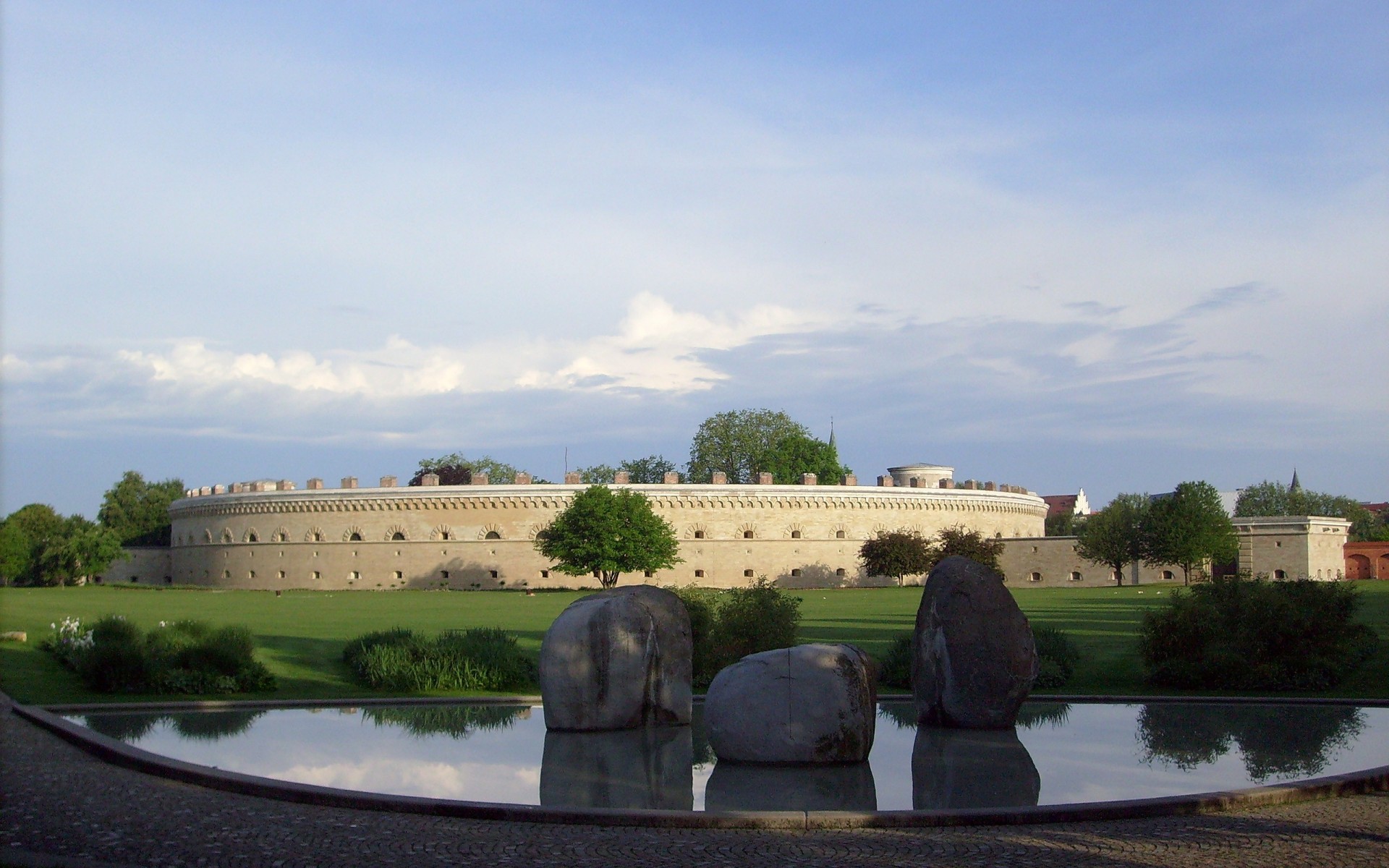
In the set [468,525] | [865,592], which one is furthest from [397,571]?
[865,592]

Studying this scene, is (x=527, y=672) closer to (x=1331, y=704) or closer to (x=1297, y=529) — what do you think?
(x=1331, y=704)

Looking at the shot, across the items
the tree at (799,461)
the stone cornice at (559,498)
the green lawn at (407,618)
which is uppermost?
the tree at (799,461)

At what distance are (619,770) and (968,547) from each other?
51464mm

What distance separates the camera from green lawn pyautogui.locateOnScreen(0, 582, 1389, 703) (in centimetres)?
1744

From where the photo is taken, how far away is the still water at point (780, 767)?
30.3ft

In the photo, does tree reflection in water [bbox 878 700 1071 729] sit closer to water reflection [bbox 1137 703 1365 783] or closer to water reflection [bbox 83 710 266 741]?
water reflection [bbox 1137 703 1365 783]

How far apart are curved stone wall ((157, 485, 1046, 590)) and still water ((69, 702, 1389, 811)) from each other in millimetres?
50186

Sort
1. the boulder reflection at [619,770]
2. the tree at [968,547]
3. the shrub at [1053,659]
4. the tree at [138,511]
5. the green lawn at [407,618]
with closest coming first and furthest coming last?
the boulder reflection at [619,770] → the shrub at [1053,659] → the green lawn at [407,618] → the tree at [968,547] → the tree at [138,511]

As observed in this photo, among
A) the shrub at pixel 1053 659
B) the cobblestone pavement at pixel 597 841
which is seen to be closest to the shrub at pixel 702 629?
the shrub at pixel 1053 659

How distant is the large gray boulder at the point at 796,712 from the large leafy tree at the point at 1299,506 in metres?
106

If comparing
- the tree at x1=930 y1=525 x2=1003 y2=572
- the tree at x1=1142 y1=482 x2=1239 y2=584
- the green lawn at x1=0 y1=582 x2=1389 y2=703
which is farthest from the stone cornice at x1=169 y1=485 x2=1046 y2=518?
the tree at x1=1142 y1=482 x2=1239 y2=584

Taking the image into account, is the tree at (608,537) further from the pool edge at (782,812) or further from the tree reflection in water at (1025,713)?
the pool edge at (782,812)

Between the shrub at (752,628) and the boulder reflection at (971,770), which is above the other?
the shrub at (752,628)

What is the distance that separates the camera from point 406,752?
11312 mm
